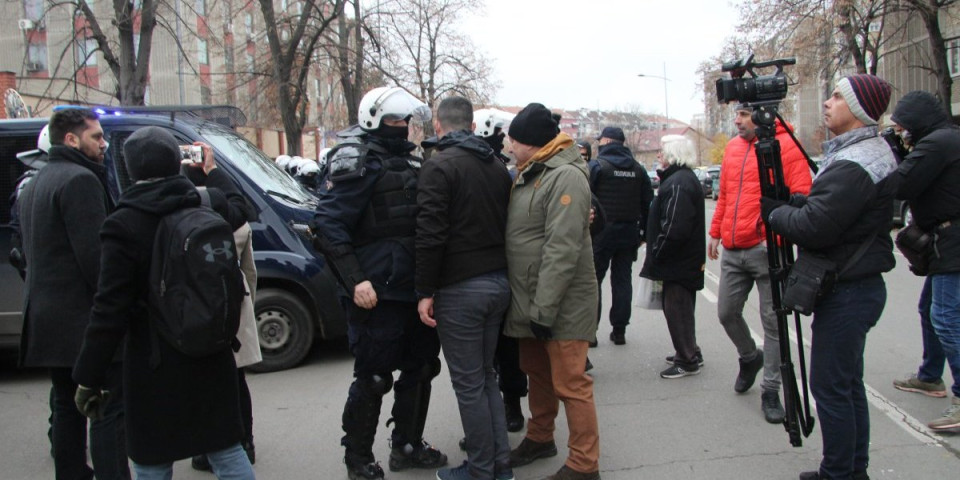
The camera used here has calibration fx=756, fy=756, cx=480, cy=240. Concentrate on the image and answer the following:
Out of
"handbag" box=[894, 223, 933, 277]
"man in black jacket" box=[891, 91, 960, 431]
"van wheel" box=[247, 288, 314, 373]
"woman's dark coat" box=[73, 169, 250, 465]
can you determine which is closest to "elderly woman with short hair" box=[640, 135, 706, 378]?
"handbag" box=[894, 223, 933, 277]

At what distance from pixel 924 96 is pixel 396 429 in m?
3.85

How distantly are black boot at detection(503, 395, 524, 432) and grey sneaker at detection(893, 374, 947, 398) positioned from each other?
2.71 meters

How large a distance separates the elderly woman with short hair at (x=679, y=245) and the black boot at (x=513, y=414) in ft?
5.00

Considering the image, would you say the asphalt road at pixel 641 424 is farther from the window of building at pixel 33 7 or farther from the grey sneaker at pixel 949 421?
the window of building at pixel 33 7

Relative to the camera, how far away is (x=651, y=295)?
596cm

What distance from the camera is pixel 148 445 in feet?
9.62

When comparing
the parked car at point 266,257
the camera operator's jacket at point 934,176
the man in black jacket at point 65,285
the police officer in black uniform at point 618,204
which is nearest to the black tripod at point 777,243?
the camera operator's jacket at point 934,176

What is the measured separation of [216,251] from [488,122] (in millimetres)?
2403

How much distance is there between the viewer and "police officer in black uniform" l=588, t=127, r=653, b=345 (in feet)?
21.8

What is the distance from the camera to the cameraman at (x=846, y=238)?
330 cm

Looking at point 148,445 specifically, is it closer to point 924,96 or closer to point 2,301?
point 2,301

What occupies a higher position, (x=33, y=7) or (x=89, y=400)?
(x=33, y=7)

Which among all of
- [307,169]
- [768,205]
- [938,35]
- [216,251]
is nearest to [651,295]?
[768,205]

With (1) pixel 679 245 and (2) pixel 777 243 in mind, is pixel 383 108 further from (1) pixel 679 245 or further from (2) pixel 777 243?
(1) pixel 679 245
